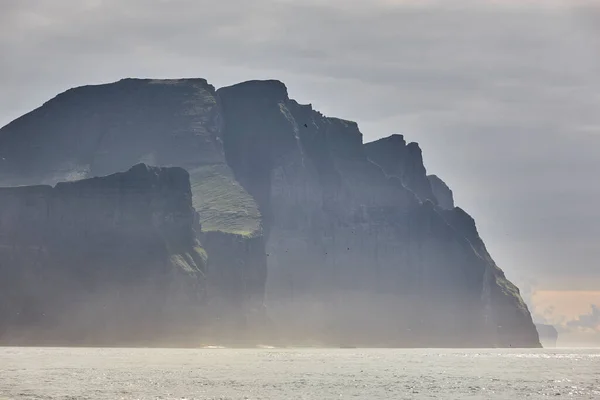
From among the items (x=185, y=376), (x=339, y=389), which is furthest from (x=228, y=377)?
(x=339, y=389)

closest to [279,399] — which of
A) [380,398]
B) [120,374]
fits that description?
[380,398]

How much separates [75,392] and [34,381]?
73.0ft

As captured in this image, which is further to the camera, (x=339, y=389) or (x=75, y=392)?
(x=339, y=389)

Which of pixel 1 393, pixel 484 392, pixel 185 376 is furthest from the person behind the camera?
pixel 185 376

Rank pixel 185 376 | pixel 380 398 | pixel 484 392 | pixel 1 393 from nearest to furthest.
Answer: pixel 1 393
pixel 380 398
pixel 484 392
pixel 185 376

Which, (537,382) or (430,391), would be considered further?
(537,382)

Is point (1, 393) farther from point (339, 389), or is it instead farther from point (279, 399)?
point (339, 389)

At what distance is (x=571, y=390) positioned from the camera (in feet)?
570

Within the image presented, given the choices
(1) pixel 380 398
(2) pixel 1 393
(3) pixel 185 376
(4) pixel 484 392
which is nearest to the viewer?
(2) pixel 1 393

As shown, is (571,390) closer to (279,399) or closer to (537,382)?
(537,382)

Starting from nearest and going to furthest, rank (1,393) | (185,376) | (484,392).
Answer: (1,393), (484,392), (185,376)

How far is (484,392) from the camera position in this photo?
552 ft

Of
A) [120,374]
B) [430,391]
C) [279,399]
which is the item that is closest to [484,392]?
[430,391]

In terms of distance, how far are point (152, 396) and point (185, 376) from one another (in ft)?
159
